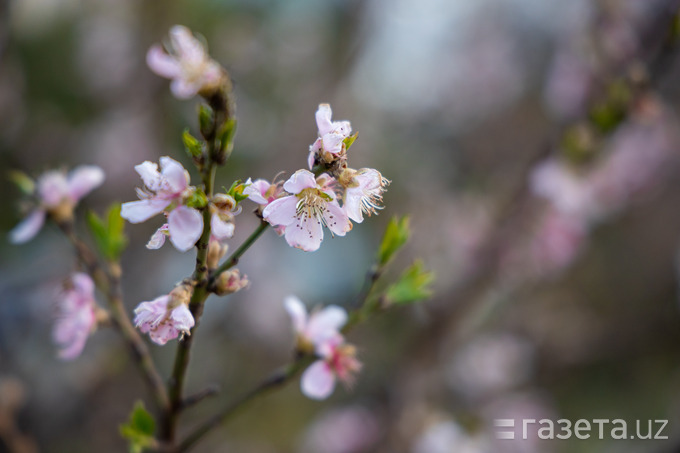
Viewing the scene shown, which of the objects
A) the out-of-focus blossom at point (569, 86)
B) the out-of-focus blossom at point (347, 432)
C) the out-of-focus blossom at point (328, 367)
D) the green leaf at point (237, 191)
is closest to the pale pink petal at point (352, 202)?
the green leaf at point (237, 191)

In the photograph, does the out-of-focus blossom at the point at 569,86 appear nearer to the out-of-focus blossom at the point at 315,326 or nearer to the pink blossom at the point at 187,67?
the out-of-focus blossom at the point at 315,326

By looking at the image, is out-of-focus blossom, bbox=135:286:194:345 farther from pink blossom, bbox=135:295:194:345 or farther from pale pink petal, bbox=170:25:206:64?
pale pink petal, bbox=170:25:206:64

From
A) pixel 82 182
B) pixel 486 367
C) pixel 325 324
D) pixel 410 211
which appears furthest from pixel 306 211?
pixel 410 211

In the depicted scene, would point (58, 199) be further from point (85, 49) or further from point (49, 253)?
point (85, 49)

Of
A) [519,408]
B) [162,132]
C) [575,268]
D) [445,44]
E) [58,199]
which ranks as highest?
[445,44]

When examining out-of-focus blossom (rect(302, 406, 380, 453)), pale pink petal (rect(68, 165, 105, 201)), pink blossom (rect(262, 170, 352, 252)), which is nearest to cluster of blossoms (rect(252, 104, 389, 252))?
pink blossom (rect(262, 170, 352, 252))

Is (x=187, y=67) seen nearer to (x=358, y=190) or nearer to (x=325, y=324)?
(x=358, y=190)

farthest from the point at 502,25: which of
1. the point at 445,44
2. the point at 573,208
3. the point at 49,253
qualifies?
the point at 49,253
